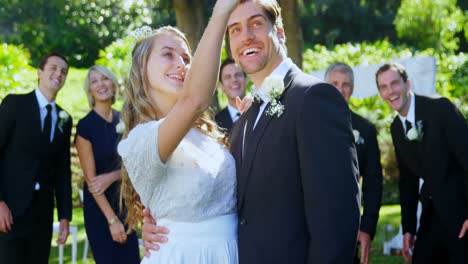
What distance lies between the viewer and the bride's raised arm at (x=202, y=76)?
309 cm

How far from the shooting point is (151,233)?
Result: 3.89 meters

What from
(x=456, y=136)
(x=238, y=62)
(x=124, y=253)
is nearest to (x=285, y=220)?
(x=238, y=62)

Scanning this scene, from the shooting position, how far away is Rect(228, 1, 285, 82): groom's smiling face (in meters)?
3.57

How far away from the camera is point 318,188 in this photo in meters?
3.21

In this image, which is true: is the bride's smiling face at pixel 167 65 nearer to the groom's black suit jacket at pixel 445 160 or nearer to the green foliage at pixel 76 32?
the groom's black suit jacket at pixel 445 160

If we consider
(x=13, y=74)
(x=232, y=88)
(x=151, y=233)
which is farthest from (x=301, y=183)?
(x=13, y=74)

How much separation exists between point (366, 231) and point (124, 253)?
226cm

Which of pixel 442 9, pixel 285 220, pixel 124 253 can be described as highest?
pixel 442 9

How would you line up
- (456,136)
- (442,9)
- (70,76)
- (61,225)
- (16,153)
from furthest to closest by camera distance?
(442,9)
(70,76)
(61,225)
(16,153)
(456,136)

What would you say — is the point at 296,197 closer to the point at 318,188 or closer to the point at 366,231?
the point at 318,188

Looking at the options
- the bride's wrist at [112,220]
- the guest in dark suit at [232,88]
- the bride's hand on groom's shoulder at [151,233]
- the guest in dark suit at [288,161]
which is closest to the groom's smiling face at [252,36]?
the guest in dark suit at [288,161]

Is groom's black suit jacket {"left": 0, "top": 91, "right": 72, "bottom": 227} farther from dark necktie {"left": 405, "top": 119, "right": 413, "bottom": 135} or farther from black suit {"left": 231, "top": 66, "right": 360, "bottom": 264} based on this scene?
black suit {"left": 231, "top": 66, "right": 360, "bottom": 264}

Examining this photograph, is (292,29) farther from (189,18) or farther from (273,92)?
(273,92)

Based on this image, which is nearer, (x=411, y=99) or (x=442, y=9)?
(x=411, y=99)
